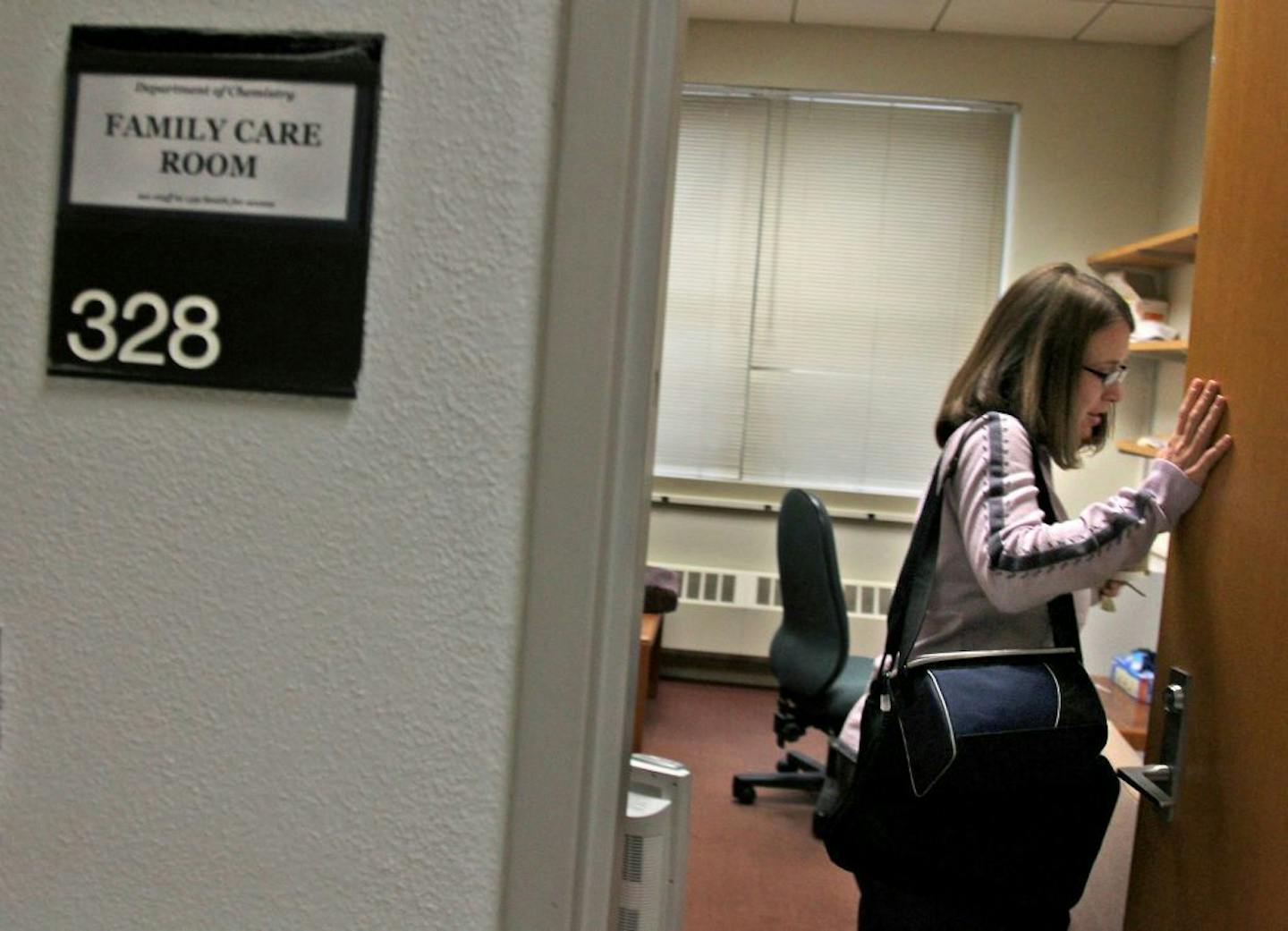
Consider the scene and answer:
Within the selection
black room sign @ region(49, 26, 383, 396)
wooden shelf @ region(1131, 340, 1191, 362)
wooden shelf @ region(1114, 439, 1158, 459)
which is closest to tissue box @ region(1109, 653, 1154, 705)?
wooden shelf @ region(1114, 439, 1158, 459)

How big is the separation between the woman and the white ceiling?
295cm

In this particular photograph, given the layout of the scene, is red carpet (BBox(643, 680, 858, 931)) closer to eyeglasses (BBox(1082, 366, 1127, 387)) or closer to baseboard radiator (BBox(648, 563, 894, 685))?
baseboard radiator (BBox(648, 563, 894, 685))

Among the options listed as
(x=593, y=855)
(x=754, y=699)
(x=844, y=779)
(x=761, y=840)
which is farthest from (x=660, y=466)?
(x=593, y=855)

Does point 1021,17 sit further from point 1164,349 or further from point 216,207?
point 216,207

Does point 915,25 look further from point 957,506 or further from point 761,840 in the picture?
point 957,506

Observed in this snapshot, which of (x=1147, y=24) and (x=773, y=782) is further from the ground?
(x=1147, y=24)

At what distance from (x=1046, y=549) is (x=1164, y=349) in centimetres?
265

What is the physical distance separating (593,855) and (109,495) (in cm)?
35

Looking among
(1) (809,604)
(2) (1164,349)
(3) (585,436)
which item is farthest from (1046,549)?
(2) (1164,349)

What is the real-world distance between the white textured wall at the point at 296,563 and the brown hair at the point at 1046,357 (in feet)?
3.53

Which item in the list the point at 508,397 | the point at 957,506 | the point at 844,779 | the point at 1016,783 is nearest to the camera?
the point at 508,397

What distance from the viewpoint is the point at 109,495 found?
62 cm

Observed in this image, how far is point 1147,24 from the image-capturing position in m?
4.18

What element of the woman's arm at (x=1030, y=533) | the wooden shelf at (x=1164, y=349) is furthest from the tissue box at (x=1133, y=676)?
the woman's arm at (x=1030, y=533)
